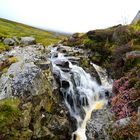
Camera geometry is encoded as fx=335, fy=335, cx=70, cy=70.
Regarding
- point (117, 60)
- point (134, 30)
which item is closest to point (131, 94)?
point (117, 60)

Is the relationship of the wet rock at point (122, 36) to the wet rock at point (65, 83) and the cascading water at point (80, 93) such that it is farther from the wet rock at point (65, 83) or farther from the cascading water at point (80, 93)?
the wet rock at point (65, 83)

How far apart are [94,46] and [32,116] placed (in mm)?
24903

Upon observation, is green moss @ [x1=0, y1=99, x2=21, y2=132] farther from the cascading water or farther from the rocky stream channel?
the cascading water

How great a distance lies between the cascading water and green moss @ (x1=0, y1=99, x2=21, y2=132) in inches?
245

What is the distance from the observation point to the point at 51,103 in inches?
1101

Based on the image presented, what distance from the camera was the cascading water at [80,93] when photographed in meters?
30.4

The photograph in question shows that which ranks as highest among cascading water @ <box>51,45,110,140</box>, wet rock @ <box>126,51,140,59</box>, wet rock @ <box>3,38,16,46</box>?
wet rock @ <box>126,51,140,59</box>

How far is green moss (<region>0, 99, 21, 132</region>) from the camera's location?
23.8m

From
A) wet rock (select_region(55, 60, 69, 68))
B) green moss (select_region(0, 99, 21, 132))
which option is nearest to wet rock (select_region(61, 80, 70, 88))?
wet rock (select_region(55, 60, 69, 68))

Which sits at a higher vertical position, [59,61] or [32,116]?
[59,61]

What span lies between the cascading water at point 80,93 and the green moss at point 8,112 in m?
6.22

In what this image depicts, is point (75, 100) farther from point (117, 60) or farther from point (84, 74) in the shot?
point (117, 60)

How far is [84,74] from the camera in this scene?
121 ft

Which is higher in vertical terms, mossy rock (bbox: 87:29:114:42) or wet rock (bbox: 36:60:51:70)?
mossy rock (bbox: 87:29:114:42)
